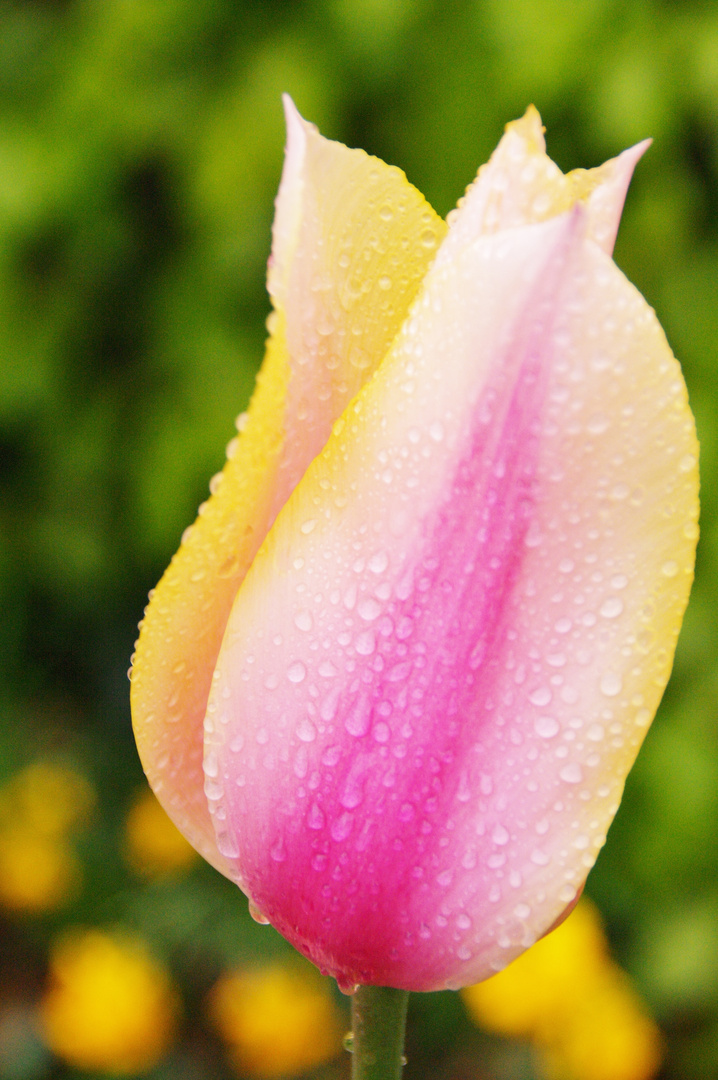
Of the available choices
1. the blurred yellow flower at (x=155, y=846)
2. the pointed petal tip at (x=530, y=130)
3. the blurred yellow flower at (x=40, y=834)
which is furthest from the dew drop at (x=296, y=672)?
the blurred yellow flower at (x=40, y=834)

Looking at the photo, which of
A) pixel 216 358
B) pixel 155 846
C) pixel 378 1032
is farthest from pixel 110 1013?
pixel 378 1032

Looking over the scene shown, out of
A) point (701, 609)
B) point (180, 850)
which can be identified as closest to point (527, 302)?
point (701, 609)

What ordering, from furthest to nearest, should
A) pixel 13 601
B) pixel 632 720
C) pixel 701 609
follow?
pixel 13 601 → pixel 701 609 → pixel 632 720

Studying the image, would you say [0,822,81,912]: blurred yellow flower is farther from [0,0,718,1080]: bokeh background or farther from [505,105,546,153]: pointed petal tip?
Result: [505,105,546,153]: pointed petal tip

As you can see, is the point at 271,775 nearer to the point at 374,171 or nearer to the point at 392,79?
the point at 374,171

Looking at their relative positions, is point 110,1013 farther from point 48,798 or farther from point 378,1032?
point 378,1032

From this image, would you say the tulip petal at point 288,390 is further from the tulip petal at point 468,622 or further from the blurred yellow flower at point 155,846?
the blurred yellow flower at point 155,846
